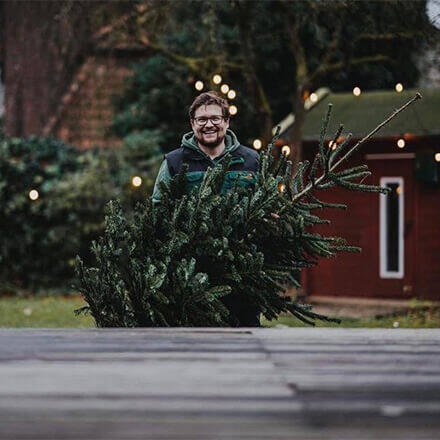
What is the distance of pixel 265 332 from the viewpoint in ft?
9.61

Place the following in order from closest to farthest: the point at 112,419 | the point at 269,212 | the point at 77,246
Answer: the point at 112,419 → the point at 269,212 → the point at 77,246

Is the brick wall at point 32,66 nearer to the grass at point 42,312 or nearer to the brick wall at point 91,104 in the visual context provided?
the brick wall at point 91,104

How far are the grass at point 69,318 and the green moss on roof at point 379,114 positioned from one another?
97.8 inches

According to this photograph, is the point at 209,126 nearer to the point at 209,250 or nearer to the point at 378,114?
the point at 209,250

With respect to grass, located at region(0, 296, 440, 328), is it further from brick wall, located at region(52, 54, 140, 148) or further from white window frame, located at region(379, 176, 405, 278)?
brick wall, located at region(52, 54, 140, 148)

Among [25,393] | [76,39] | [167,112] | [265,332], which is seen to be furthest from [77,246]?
[25,393]

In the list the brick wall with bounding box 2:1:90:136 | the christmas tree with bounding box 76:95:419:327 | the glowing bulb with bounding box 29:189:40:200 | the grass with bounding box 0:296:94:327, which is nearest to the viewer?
the christmas tree with bounding box 76:95:419:327

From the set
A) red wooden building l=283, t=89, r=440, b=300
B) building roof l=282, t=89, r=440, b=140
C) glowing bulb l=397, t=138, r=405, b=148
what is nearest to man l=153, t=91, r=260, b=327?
glowing bulb l=397, t=138, r=405, b=148

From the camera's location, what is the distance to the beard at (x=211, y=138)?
5.23 metres

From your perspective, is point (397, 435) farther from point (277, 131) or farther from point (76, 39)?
point (76, 39)

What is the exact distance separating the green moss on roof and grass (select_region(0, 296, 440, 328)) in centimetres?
248

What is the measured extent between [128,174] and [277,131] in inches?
346

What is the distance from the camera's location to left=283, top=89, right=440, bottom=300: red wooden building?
12414 mm

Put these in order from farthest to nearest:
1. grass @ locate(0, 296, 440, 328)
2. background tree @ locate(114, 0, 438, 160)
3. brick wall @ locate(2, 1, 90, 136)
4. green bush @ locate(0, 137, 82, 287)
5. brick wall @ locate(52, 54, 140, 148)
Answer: brick wall @ locate(52, 54, 140, 148) < brick wall @ locate(2, 1, 90, 136) < green bush @ locate(0, 137, 82, 287) < background tree @ locate(114, 0, 438, 160) < grass @ locate(0, 296, 440, 328)
